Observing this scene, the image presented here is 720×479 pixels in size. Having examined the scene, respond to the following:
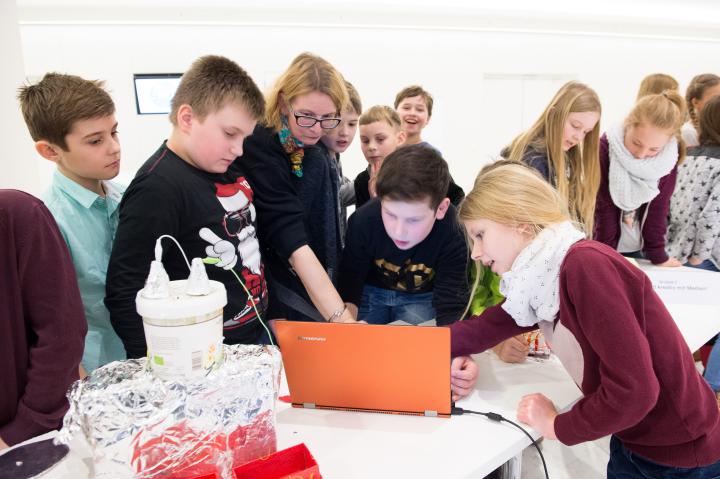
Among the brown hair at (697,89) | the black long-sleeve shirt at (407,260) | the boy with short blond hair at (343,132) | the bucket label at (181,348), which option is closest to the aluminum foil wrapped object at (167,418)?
the bucket label at (181,348)

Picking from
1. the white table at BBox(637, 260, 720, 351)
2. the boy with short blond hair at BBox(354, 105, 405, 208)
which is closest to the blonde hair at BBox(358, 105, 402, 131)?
the boy with short blond hair at BBox(354, 105, 405, 208)

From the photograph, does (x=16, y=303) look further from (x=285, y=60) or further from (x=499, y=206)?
(x=285, y=60)

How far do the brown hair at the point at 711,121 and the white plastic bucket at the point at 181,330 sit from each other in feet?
8.65

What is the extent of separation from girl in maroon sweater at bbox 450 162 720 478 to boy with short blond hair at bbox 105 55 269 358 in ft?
1.90

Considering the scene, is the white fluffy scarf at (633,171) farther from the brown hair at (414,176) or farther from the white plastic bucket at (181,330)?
the white plastic bucket at (181,330)

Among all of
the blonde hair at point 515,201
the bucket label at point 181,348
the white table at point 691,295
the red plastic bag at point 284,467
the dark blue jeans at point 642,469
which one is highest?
the blonde hair at point 515,201

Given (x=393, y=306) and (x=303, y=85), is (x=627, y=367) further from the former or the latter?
(x=303, y=85)

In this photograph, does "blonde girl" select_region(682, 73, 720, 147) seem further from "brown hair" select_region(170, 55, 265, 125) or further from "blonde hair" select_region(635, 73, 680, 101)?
"brown hair" select_region(170, 55, 265, 125)

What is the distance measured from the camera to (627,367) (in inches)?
33.1

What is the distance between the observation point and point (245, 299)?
4.16 ft

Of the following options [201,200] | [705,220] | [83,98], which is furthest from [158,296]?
[705,220]

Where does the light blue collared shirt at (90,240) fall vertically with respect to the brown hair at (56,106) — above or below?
below

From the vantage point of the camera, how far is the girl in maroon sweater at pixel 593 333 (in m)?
0.85

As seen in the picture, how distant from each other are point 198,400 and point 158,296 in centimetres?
17
